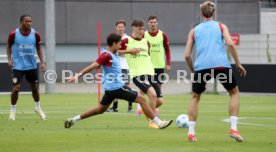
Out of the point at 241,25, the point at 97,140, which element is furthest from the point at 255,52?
the point at 97,140

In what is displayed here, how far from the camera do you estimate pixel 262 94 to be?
29.0 metres

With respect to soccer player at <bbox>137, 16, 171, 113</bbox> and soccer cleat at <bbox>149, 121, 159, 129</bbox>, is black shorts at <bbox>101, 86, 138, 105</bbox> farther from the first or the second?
soccer player at <bbox>137, 16, 171, 113</bbox>

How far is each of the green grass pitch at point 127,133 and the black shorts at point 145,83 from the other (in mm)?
702

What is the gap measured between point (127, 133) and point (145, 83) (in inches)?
92.1

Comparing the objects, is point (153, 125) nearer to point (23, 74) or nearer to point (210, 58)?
point (210, 58)

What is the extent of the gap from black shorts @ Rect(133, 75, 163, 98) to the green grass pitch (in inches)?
27.6

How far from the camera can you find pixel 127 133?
48.1 feet

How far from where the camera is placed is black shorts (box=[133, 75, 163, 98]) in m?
16.8

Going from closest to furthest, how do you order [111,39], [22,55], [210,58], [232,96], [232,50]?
[232,50]
[210,58]
[232,96]
[111,39]
[22,55]

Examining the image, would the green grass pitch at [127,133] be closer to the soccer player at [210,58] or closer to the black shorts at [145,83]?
the soccer player at [210,58]

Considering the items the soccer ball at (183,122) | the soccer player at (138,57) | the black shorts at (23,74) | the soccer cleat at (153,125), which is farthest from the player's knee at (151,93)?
the black shorts at (23,74)

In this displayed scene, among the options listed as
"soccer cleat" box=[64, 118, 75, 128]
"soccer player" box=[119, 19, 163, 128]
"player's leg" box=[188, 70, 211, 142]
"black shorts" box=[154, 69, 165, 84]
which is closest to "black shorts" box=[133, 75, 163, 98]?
"soccer player" box=[119, 19, 163, 128]

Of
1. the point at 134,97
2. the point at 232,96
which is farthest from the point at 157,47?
the point at 232,96

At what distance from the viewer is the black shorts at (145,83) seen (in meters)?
16.8
